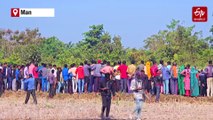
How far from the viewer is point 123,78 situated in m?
23.9

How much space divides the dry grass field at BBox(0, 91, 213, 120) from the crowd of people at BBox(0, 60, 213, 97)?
648mm

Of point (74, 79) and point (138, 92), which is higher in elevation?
point (74, 79)

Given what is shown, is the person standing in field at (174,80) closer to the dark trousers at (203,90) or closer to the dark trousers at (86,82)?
the dark trousers at (203,90)

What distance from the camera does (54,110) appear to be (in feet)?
61.4

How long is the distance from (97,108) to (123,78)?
4.58m

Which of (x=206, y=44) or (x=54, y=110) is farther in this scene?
(x=206, y=44)

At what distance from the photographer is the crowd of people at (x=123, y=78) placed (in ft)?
75.8

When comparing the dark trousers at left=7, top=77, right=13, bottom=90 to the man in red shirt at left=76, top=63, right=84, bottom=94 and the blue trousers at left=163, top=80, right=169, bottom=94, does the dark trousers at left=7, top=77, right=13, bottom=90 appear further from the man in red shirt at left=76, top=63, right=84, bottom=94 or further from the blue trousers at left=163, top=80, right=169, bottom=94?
the blue trousers at left=163, top=80, right=169, bottom=94

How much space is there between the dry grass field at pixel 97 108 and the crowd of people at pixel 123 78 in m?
0.65

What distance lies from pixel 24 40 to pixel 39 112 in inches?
1788

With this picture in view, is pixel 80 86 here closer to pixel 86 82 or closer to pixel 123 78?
pixel 86 82

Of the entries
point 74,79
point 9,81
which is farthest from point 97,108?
point 9,81

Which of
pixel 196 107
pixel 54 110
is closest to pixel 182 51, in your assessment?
pixel 196 107

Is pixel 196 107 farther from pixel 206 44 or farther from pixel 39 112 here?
pixel 206 44
